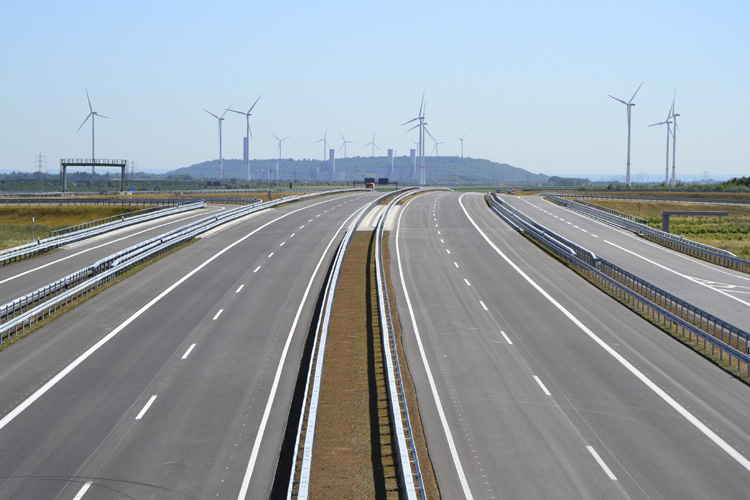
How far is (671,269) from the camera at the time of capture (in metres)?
46.0

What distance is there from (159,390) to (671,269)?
3488 centimetres

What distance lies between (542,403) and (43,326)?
20.2 m

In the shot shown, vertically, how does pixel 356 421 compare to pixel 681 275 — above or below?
below

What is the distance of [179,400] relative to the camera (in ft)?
69.1

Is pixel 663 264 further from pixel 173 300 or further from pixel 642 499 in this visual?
pixel 642 499

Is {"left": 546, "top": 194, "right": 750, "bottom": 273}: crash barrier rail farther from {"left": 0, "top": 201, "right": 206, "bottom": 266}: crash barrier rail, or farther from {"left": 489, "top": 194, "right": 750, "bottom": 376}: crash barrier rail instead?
{"left": 0, "top": 201, "right": 206, "bottom": 266}: crash barrier rail

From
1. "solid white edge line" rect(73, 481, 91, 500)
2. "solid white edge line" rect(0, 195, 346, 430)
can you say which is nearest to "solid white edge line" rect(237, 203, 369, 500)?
"solid white edge line" rect(73, 481, 91, 500)

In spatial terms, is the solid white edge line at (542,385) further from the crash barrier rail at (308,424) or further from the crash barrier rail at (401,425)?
the crash barrier rail at (308,424)

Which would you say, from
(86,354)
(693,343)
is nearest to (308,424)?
(86,354)

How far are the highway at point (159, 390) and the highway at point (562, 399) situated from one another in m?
4.61

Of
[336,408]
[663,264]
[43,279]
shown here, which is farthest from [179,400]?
[663,264]

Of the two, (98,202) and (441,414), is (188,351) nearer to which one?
(441,414)

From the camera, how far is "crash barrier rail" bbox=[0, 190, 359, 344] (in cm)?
2917

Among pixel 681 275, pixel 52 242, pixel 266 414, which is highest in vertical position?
pixel 52 242
